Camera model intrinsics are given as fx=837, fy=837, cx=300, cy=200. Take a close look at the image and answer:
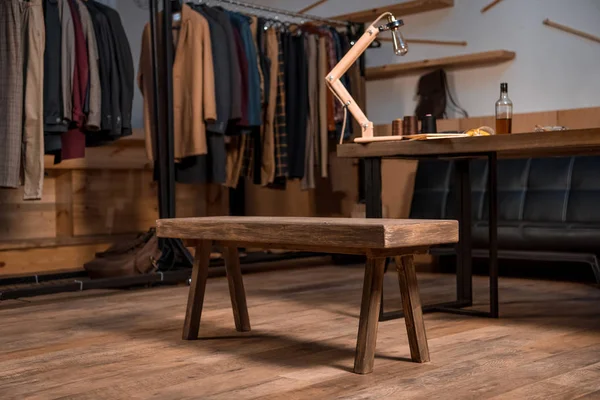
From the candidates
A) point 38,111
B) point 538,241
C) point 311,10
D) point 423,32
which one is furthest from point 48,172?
point 538,241

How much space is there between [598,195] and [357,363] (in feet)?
9.24

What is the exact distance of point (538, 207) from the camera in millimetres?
4941

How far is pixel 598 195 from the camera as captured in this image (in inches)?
186

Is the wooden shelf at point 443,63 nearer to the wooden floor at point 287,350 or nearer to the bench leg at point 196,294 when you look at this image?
the wooden floor at point 287,350

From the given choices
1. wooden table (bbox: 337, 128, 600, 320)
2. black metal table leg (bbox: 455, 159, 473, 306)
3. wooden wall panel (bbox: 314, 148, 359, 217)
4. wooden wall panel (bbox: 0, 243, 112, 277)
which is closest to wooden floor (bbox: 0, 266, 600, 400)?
wooden table (bbox: 337, 128, 600, 320)

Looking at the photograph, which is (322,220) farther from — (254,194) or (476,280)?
(254,194)

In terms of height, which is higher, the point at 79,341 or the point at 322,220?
the point at 322,220

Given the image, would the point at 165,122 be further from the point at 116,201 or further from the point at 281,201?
the point at 281,201

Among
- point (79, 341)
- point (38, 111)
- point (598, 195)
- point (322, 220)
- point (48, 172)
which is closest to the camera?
point (322, 220)

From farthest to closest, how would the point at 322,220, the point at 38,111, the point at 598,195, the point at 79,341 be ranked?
the point at 598,195 → the point at 38,111 → the point at 79,341 → the point at 322,220

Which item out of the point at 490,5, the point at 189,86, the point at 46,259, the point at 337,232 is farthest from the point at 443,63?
the point at 337,232

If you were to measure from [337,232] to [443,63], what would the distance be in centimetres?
350

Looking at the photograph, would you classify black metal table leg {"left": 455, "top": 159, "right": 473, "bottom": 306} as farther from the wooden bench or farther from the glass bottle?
the wooden bench

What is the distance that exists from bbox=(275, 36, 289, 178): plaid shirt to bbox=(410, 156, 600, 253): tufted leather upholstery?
91 centimetres
